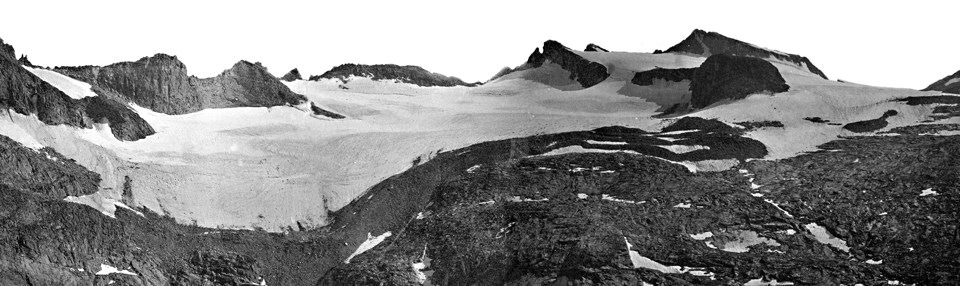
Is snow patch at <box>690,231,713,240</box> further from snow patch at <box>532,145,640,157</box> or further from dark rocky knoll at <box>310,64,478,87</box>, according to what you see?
dark rocky knoll at <box>310,64,478,87</box>

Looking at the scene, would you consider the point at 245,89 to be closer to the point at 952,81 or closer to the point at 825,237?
the point at 825,237

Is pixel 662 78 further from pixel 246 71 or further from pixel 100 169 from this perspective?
pixel 100 169

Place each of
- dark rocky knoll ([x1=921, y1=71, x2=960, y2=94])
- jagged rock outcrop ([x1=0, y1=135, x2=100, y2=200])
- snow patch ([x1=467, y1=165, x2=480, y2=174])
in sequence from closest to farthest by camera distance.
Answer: jagged rock outcrop ([x1=0, y1=135, x2=100, y2=200]) → snow patch ([x1=467, y1=165, x2=480, y2=174]) → dark rocky knoll ([x1=921, y1=71, x2=960, y2=94])

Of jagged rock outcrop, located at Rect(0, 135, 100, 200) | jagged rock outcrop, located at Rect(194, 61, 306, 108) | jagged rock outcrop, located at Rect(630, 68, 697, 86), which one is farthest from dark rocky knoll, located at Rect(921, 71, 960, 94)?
jagged rock outcrop, located at Rect(0, 135, 100, 200)

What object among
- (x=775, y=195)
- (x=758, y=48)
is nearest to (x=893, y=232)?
(x=775, y=195)

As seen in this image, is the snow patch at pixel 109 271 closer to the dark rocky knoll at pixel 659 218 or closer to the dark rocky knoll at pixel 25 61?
the dark rocky knoll at pixel 659 218

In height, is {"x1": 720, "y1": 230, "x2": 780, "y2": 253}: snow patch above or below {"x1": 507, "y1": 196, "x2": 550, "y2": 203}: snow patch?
below
